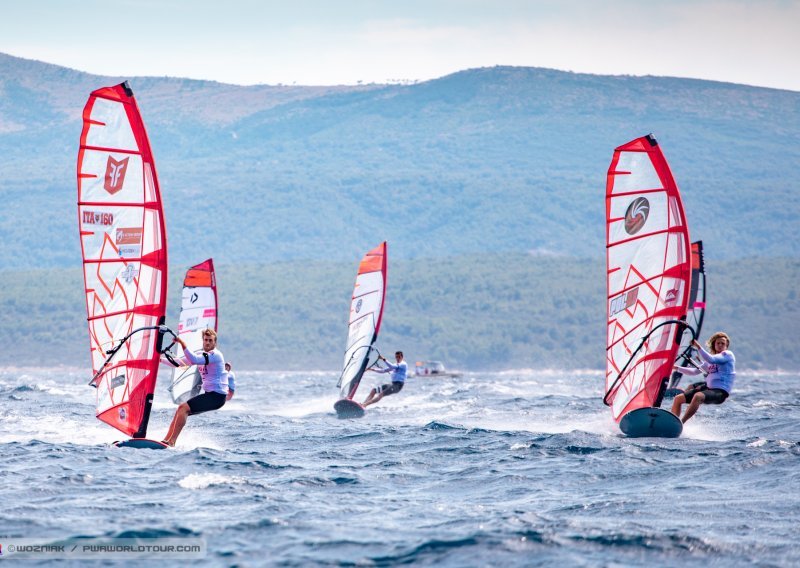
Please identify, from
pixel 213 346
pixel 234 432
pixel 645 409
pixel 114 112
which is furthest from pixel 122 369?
pixel 645 409

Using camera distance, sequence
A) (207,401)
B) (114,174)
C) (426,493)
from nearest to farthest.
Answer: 1. (426,493)
2. (207,401)
3. (114,174)

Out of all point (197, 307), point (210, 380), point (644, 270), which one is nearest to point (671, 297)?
point (644, 270)

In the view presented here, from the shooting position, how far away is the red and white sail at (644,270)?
22.5 metres

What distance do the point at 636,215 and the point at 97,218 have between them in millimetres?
9035

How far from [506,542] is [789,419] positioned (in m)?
16.2

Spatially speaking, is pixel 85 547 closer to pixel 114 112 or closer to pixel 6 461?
pixel 6 461

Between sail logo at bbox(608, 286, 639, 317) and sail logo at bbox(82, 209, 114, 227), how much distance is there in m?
8.87

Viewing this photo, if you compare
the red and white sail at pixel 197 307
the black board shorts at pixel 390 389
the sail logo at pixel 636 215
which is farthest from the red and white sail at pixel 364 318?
the sail logo at pixel 636 215

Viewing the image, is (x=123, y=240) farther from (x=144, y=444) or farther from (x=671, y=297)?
(x=671, y=297)

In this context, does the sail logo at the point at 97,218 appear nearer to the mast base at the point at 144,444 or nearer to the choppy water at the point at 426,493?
the mast base at the point at 144,444

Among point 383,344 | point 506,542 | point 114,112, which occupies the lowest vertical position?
point 383,344

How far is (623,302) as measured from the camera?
23547 mm

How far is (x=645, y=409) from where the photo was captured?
22109 millimetres

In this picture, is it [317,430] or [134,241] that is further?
[317,430]
